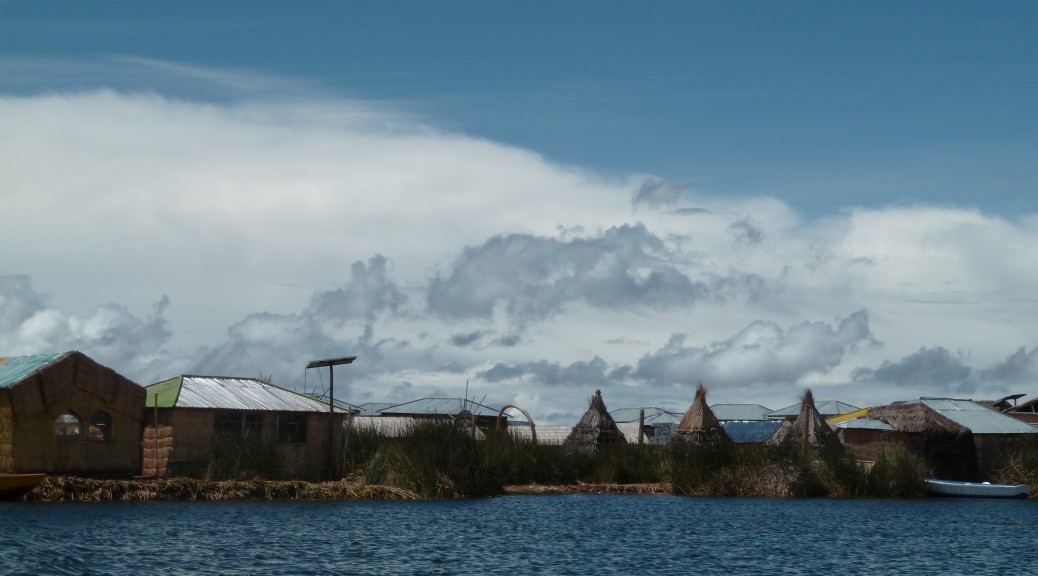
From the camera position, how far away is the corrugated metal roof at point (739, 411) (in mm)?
91812

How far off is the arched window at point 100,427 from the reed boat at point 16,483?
3.52m

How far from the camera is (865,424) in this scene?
52.2 metres

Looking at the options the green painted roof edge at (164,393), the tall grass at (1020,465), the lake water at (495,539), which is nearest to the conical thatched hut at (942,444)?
the tall grass at (1020,465)

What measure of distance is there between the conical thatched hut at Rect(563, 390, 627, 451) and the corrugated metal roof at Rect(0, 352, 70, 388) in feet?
79.7

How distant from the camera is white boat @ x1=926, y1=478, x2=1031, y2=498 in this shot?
45781 mm

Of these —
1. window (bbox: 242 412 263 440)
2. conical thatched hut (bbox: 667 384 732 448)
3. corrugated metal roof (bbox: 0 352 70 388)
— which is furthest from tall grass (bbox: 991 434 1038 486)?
corrugated metal roof (bbox: 0 352 70 388)

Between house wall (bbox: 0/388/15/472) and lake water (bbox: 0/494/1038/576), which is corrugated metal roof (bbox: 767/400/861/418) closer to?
lake water (bbox: 0/494/1038/576)

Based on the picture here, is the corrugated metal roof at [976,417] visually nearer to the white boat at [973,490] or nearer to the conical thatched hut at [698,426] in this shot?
the white boat at [973,490]

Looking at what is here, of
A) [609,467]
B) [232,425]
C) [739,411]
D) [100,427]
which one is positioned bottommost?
[609,467]

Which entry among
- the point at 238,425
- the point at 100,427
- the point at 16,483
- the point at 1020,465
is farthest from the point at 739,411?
the point at 16,483

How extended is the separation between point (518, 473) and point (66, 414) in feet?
55.0

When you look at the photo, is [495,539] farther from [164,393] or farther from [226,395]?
[164,393]

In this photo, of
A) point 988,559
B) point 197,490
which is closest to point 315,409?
point 197,490

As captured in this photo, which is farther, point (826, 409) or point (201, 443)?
point (826, 409)
